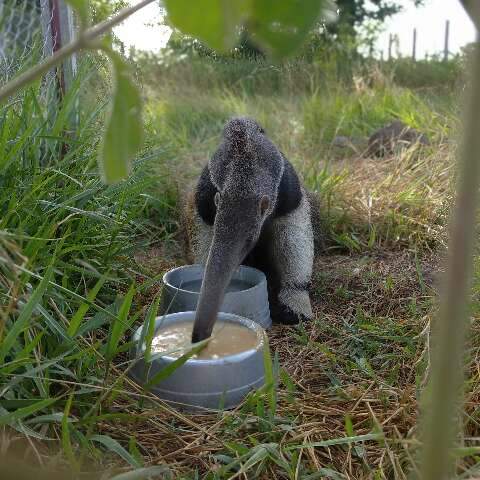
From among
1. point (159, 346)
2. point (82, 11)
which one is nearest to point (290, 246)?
point (159, 346)

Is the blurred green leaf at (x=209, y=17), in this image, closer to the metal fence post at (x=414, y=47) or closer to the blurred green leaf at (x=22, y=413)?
the blurred green leaf at (x=22, y=413)

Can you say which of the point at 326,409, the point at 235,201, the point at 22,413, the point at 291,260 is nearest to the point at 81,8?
the point at 22,413

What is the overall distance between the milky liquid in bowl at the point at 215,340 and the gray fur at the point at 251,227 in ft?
0.33

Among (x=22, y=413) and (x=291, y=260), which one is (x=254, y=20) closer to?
(x=22, y=413)

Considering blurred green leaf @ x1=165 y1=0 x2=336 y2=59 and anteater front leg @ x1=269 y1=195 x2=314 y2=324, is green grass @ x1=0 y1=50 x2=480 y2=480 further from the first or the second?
blurred green leaf @ x1=165 y1=0 x2=336 y2=59

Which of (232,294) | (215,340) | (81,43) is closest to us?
(81,43)

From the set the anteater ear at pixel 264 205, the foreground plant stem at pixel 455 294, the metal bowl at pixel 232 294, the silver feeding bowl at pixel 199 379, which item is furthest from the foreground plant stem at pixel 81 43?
the anteater ear at pixel 264 205

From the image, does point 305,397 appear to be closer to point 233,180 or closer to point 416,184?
point 233,180

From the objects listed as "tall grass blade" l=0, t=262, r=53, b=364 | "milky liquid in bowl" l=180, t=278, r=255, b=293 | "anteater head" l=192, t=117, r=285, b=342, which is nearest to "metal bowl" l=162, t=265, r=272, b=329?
"milky liquid in bowl" l=180, t=278, r=255, b=293

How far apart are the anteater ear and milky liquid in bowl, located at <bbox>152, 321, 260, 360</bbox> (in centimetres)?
63

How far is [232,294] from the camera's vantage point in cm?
310

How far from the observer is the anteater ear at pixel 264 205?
3.06 metres

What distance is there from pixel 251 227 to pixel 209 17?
2563mm

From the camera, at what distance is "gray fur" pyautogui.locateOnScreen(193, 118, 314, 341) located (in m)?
2.77
